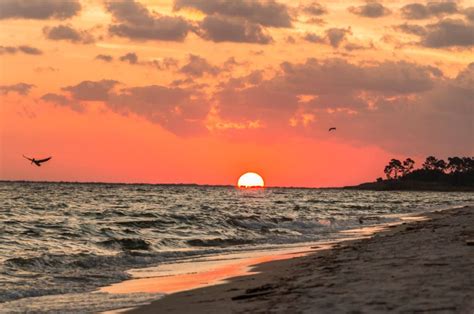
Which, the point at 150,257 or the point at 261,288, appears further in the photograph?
the point at 150,257

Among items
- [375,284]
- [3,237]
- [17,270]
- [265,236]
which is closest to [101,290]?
[17,270]

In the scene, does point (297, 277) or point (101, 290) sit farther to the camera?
point (101, 290)

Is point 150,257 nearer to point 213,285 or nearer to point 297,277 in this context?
point 213,285

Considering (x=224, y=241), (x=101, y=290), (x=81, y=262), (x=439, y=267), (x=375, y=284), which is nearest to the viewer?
(x=375, y=284)

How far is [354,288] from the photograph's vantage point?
36.8 feet

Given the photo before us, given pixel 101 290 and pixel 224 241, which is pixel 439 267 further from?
pixel 224 241

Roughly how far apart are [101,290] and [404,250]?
8.35 m

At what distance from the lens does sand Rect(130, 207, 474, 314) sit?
9.65 m

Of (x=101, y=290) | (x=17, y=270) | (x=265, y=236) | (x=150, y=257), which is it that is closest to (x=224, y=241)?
(x=265, y=236)

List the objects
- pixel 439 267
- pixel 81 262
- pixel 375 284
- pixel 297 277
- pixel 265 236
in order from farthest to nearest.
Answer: pixel 265 236, pixel 81 262, pixel 297 277, pixel 439 267, pixel 375 284

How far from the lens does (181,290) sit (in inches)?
570

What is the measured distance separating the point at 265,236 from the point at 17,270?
1726 cm

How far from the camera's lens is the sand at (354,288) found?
9.65 metres

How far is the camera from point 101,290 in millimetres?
15539
